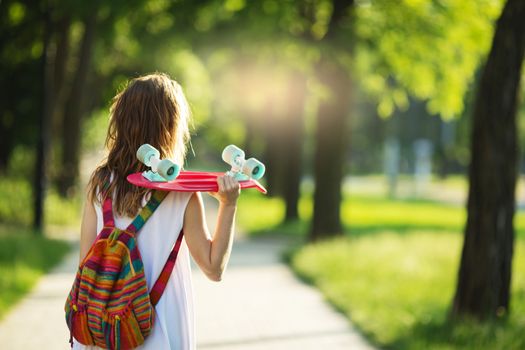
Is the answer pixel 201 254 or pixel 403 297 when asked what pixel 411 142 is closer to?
pixel 403 297

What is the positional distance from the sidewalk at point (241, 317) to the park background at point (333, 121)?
0.25 meters

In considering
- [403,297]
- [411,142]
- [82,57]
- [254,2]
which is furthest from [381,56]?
[411,142]

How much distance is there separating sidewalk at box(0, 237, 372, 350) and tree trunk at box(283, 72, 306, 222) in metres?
9.11

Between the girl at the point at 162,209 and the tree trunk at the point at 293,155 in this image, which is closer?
the girl at the point at 162,209

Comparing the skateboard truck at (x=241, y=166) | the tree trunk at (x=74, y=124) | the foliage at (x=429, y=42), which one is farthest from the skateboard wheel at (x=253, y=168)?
the tree trunk at (x=74, y=124)

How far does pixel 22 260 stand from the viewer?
32.7 ft

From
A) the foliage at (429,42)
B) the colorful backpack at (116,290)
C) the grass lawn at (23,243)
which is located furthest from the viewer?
the foliage at (429,42)

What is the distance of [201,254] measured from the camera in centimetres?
278

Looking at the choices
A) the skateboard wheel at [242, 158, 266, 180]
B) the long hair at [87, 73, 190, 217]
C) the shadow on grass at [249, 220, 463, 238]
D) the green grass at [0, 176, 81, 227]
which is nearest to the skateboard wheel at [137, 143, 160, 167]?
the long hair at [87, 73, 190, 217]

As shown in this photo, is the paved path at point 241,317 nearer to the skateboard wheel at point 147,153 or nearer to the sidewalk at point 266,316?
the sidewalk at point 266,316

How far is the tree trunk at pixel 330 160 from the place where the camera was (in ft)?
45.9

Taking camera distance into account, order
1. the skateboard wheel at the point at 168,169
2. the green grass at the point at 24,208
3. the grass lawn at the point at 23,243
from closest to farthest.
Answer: the skateboard wheel at the point at 168,169 → the grass lawn at the point at 23,243 → the green grass at the point at 24,208

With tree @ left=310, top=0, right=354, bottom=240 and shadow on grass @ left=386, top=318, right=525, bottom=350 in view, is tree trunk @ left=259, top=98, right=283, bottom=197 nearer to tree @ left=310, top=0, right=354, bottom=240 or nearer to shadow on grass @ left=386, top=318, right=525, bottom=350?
tree @ left=310, top=0, right=354, bottom=240

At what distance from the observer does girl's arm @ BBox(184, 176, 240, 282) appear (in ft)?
9.04
